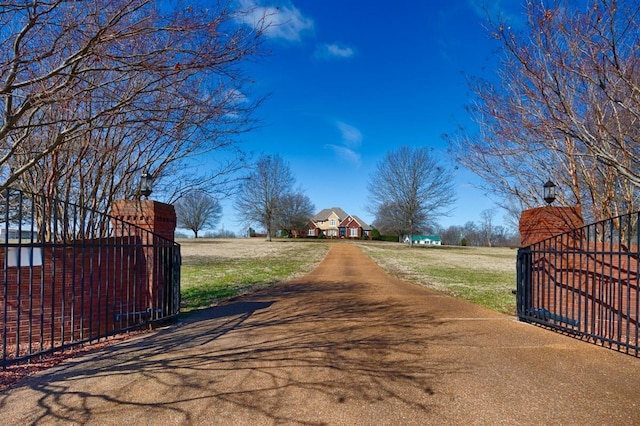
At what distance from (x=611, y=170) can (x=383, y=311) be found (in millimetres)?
4908

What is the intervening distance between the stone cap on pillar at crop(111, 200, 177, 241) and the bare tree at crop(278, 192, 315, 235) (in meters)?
39.0

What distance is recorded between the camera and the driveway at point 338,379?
2910 millimetres

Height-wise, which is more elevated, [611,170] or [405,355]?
[611,170]

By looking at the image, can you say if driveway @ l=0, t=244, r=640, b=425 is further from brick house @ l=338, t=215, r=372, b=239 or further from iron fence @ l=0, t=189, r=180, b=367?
brick house @ l=338, t=215, r=372, b=239

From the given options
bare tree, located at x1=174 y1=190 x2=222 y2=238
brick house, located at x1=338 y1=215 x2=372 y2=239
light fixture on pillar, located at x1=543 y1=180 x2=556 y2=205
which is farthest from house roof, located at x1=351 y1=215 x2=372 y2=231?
light fixture on pillar, located at x1=543 y1=180 x2=556 y2=205

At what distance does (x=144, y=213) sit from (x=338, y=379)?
4.12 metres

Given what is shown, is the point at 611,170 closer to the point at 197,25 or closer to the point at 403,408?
the point at 403,408

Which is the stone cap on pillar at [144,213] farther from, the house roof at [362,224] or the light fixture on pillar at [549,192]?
the house roof at [362,224]

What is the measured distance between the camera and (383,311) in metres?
6.70

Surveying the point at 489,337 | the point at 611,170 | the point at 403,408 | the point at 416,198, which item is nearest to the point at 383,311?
the point at 489,337

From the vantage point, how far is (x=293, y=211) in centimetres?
5109

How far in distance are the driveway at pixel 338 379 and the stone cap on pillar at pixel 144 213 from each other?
65.1 inches

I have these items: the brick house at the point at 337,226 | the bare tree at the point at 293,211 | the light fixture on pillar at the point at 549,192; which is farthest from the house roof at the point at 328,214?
the light fixture on pillar at the point at 549,192

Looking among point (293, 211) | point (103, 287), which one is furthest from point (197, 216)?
point (103, 287)
